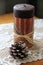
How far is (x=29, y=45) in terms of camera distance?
800 mm

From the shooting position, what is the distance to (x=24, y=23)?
30.0 inches

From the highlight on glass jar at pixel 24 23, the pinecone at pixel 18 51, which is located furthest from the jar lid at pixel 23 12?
the pinecone at pixel 18 51

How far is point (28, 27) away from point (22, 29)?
3 cm

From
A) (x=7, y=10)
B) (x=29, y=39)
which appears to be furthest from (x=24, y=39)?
(x=7, y=10)

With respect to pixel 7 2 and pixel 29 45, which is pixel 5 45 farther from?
pixel 7 2

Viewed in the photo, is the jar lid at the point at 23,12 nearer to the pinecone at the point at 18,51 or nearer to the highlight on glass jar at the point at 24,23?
the highlight on glass jar at the point at 24,23

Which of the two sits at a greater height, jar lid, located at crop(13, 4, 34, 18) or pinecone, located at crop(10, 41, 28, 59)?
jar lid, located at crop(13, 4, 34, 18)

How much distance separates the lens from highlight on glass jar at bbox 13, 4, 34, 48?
75 centimetres

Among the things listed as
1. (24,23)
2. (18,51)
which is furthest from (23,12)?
(18,51)

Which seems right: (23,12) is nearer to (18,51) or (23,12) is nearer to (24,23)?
(24,23)

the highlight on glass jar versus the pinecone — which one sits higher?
the highlight on glass jar

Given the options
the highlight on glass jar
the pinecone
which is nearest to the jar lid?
the highlight on glass jar

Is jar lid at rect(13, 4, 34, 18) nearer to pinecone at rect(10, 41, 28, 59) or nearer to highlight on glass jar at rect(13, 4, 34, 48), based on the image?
highlight on glass jar at rect(13, 4, 34, 48)

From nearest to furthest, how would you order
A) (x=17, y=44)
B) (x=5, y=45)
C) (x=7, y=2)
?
(x=17, y=44) → (x=5, y=45) → (x=7, y=2)
